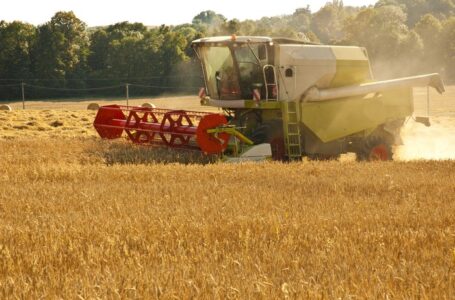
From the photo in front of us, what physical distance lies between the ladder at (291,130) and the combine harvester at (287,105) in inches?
0.6

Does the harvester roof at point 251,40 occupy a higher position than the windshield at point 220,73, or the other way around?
the harvester roof at point 251,40

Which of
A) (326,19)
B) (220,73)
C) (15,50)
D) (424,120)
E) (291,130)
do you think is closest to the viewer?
(291,130)

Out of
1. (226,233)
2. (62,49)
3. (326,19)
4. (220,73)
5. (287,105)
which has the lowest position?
(226,233)

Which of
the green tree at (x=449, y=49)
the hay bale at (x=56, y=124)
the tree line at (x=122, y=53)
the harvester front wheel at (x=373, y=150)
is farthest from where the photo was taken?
the green tree at (x=449, y=49)

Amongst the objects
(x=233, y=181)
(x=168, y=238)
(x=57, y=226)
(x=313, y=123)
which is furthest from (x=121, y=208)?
(x=313, y=123)

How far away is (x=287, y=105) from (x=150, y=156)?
7.74 feet

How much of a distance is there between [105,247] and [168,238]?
501mm

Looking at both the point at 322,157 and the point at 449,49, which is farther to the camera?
the point at 449,49

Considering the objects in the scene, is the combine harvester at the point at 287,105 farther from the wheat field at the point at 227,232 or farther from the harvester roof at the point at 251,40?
the wheat field at the point at 227,232

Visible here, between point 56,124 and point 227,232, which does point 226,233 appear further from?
point 56,124

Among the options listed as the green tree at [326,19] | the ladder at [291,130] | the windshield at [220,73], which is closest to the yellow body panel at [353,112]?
the ladder at [291,130]

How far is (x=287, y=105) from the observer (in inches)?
483

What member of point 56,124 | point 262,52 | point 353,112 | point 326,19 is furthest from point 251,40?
point 326,19

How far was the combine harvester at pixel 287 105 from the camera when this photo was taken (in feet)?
40.3
